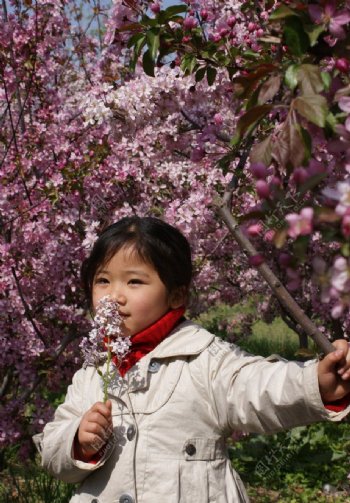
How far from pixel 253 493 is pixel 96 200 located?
2160mm

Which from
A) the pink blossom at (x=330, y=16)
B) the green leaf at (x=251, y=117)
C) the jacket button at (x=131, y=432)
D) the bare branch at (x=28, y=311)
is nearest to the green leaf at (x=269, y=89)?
the green leaf at (x=251, y=117)

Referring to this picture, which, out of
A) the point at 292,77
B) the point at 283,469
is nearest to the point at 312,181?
the point at 292,77

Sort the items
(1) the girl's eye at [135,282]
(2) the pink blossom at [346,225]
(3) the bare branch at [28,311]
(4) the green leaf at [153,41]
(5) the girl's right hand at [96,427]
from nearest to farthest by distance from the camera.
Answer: (2) the pink blossom at [346,225] → (4) the green leaf at [153,41] → (5) the girl's right hand at [96,427] → (1) the girl's eye at [135,282] → (3) the bare branch at [28,311]

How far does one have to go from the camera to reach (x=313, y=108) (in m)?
1.26

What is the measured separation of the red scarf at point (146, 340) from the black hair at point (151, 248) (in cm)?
13

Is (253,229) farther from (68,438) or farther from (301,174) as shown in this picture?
(68,438)

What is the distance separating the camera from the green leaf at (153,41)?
2.00 metres

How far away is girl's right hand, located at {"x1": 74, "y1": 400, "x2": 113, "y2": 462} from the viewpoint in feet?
7.33

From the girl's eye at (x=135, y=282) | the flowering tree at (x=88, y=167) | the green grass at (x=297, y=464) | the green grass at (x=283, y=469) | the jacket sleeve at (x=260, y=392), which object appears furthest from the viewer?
the green grass at (x=297, y=464)

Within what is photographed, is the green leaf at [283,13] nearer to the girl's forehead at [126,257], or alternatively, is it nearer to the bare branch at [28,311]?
the girl's forehead at [126,257]

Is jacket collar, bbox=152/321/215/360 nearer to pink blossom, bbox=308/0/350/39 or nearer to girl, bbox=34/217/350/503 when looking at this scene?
girl, bbox=34/217/350/503

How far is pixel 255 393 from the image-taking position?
2.09m

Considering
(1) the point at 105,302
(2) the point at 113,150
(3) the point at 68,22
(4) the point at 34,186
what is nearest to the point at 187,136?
A: (2) the point at 113,150

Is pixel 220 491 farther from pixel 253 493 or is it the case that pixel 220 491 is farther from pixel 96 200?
pixel 253 493
